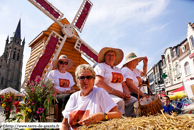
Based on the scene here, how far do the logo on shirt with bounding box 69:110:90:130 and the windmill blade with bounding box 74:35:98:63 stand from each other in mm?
6838

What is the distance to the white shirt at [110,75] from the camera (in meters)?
2.76

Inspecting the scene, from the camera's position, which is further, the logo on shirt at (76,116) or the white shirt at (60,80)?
the white shirt at (60,80)

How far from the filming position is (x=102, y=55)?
316cm

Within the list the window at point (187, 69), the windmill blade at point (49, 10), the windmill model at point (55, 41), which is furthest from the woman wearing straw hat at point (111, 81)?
the window at point (187, 69)

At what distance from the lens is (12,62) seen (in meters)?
61.3

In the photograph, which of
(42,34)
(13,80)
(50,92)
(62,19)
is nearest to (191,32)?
(62,19)

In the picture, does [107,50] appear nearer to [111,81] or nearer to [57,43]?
[111,81]

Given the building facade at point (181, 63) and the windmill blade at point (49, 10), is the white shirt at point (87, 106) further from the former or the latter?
the building facade at point (181, 63)

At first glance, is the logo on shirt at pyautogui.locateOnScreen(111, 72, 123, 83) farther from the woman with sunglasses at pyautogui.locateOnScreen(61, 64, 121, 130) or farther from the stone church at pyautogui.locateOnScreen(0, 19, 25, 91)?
the stone church at pyautogui.locateOnScreen(0, 19, 25, 91)

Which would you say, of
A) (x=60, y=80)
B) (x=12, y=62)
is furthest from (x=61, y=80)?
(x=12, y=62)

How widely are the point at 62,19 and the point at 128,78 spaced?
6928 mm

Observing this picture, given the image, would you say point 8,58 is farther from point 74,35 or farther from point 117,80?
point 117,80

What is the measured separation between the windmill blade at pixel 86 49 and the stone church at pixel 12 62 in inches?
2286

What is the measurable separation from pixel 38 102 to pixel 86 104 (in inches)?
65.6
